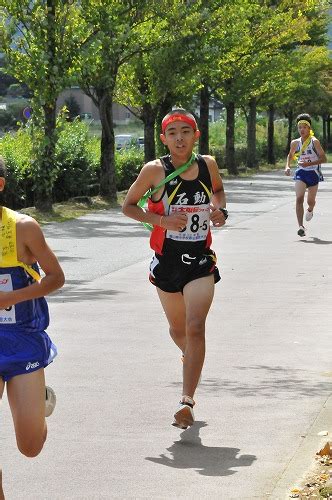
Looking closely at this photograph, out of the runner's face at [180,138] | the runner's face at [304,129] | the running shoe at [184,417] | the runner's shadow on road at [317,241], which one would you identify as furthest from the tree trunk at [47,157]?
the running shoe at [184,417]

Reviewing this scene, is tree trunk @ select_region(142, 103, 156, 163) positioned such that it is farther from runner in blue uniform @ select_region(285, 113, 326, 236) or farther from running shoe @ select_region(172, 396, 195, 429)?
running shoe @ select_region(172, 396, 195, 429)

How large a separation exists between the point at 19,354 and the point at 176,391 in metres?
3.02

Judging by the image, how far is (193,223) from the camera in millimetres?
7453

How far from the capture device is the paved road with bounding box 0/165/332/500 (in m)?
6.08

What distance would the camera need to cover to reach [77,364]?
30.2ft

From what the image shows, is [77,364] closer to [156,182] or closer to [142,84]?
[156,182]

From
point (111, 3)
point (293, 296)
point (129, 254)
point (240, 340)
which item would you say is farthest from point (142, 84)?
point (240, 340)

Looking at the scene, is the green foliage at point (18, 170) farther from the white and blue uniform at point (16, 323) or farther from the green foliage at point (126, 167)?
the white and blue uniform at point (16, 323)

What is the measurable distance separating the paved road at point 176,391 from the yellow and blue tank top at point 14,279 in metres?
0.87

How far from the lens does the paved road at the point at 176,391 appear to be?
239 inches

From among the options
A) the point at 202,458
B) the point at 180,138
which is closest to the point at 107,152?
the point at 180,138

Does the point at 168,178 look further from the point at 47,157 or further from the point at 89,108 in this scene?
the point at 89,108

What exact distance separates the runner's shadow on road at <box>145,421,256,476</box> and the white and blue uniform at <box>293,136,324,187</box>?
13.0 m

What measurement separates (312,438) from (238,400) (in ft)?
4.00
